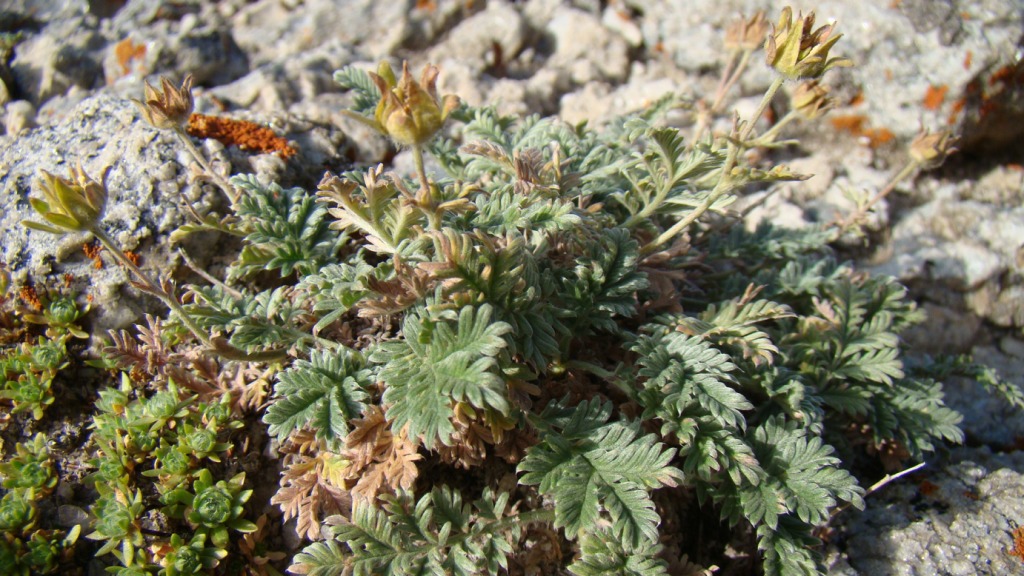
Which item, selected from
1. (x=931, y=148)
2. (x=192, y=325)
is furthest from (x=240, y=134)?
(x=931, y=148)

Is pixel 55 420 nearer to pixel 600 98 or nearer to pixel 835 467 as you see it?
pixel 835 467

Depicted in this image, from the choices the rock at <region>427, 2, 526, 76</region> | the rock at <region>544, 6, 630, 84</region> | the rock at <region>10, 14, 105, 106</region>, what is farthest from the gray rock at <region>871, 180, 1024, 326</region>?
the rock at <region>10, 14, 105, 106</region>

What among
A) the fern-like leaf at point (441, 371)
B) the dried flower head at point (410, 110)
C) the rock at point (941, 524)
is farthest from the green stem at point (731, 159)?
the rock at point (941, 524)

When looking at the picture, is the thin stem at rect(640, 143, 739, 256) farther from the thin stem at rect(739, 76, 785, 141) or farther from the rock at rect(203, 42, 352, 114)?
the rock at rect(203, 42, 352, 114)

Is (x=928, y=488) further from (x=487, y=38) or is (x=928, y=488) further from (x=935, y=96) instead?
(x=487, y=38)

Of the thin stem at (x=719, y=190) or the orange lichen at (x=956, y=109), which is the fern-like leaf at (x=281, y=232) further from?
the orange lichen at (x=956, y=109)

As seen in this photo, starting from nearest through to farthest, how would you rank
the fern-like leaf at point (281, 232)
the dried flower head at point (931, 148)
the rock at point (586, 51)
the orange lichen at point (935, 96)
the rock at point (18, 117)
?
the fern-like leaf at point (281, 232) → the dried flower head at point (931, 148) → the rock at point (18, 117) → the orange lichen at point (935, 96) → the rock at point (586, 51)

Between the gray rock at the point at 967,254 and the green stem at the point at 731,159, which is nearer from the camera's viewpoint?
the green stem at the point at 731,159
